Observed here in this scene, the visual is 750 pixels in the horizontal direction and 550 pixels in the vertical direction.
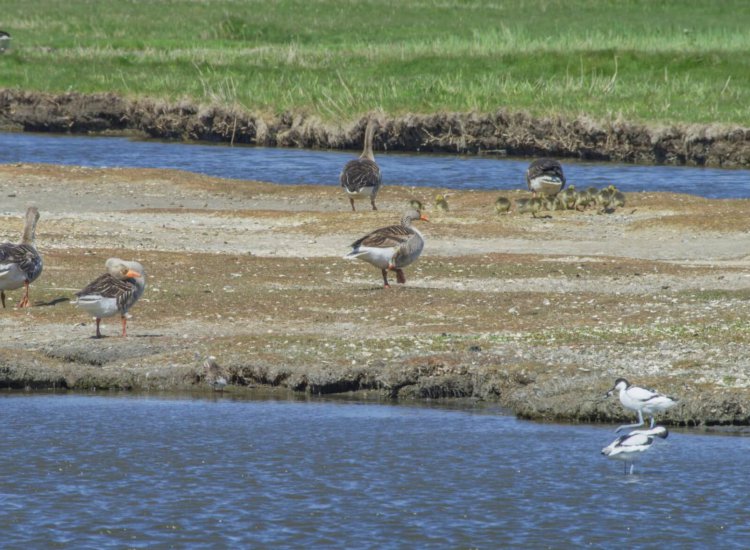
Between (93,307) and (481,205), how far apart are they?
15055mm

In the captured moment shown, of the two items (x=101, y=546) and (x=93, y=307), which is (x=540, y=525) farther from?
(x=93, y=307)

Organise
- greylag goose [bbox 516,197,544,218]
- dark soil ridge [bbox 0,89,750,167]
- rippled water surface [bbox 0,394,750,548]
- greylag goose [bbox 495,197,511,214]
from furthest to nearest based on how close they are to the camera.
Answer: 1. dark soil ridge [bbox 0,89,750,167]
2. greylag goose [bbox 495,197,511,214]
3. greylag goose [bbox 516,197,544,218]
4. rippled water surface [bbox 0,394,750,548]

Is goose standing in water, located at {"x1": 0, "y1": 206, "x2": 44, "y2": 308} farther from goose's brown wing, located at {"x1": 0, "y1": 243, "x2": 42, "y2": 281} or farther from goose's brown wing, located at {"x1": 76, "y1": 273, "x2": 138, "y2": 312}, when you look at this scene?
goose's brown wing, located at {"x1": 76, "y1": 273, "x2": 138, "y2": 312}

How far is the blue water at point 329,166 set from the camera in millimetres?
34428

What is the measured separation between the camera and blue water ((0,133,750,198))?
113 ft

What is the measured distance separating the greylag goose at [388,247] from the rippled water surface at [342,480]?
447cm

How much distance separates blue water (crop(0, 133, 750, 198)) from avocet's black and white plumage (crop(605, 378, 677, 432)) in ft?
69.8

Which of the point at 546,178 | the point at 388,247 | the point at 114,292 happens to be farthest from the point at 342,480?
the point at 546,178

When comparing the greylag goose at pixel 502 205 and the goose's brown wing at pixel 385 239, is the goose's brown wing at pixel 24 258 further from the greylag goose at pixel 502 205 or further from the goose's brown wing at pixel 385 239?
the greylag goose at pixel 502 205

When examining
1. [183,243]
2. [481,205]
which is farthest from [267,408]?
[481,205]

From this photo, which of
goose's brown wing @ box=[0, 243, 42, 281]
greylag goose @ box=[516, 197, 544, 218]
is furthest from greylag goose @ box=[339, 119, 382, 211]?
goose's brown wing @ box=[0, 243, 42, 281]

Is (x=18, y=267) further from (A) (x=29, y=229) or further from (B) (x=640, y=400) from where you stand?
(B) (x=640, y=400)

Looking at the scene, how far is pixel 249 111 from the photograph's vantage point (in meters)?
44.4

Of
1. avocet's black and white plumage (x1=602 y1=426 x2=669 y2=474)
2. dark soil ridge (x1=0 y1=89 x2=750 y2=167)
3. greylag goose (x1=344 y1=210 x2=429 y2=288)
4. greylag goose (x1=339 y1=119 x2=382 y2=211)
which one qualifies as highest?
dark soil ridge (x1=0 y1=89 x2=750 y2=167)
